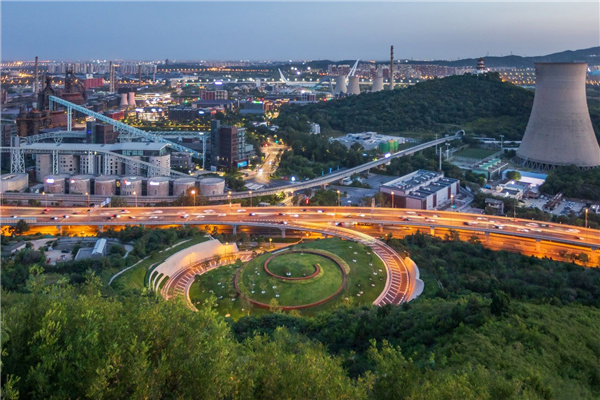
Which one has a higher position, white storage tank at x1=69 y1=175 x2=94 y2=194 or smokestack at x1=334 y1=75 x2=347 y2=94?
smokestack at x1=334 y1=75 x2=347 y2=94

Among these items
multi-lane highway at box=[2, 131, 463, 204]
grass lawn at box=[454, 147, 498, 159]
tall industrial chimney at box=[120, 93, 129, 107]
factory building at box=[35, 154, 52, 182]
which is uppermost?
tall industrial chimney at box=[120, 93, 129, 107]

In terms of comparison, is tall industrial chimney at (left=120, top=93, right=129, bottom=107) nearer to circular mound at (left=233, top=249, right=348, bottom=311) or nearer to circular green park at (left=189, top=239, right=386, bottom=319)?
circular green park at (left=189, top=239, right=386, bottom=319)

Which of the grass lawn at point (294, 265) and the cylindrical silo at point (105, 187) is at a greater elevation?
the cylindrical silo at point (105, 187)

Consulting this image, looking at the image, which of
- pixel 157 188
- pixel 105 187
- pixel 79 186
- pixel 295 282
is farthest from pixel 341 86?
pixel 295 282

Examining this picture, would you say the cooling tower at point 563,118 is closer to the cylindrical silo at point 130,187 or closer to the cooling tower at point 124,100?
the cylindrical silo at point 130,187

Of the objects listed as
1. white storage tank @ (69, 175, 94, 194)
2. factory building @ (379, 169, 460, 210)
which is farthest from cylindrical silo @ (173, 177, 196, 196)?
factory building @ (379, 169, 460, 210)

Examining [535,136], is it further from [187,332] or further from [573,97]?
[187,332]

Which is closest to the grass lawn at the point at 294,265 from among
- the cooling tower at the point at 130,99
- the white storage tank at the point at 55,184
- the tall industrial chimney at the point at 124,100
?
the white storage tank at the point at 55,184

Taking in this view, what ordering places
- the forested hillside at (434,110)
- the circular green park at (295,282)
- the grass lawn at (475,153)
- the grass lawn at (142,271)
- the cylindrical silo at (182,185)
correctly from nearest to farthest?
1. the grass lawn at (142,271)
2. the circular green park at (295,282)
3. the cylindrical silo at (182,185)
4. the grass lawn at (475,153)
5. the forested hillside at (434,110)
